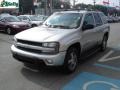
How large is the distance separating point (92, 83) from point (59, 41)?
1393mm

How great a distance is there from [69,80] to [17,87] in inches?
56.2

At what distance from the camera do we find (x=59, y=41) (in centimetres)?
590

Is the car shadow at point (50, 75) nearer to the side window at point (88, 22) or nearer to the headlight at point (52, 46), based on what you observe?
the headlight at point (52, 46)

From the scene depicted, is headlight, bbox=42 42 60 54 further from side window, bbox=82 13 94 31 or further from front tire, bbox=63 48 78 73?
side window, bbox=82 13 94 31

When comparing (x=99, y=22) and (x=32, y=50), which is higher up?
(x=99, y=22)

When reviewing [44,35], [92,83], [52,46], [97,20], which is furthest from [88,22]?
[92,83]

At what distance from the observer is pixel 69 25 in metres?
7.09

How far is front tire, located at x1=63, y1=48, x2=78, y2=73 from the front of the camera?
6.27 m

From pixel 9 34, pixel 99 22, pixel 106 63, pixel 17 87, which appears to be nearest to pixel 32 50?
pixel 17 87

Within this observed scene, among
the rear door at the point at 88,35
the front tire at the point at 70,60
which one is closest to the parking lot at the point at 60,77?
the front tire at the point at 70,60

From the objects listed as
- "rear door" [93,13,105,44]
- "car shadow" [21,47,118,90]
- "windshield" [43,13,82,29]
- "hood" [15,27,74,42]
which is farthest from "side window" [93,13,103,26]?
"hood" [15,27,74,42]

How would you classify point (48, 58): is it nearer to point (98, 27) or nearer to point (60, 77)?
point (60, 77)

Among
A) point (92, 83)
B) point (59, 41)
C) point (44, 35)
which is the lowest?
point (92, 83)

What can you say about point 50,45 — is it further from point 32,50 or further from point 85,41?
point 85,41
